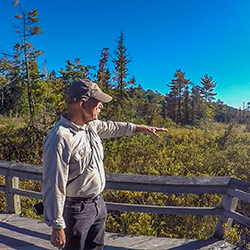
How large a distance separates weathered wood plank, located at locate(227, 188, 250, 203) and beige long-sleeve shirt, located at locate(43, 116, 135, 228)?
144cm

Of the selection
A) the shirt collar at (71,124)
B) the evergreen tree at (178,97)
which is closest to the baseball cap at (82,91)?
the shirt collar at (71,124)

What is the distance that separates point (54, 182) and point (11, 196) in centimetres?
217

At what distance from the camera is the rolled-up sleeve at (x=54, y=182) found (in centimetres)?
149

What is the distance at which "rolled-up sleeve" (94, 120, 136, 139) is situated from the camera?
6.85ft

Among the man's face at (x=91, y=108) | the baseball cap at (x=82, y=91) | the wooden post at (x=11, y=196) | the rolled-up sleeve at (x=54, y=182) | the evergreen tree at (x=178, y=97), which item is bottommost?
the wooden post at (x=11, y=196)

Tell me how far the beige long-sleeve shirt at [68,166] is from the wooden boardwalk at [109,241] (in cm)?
128

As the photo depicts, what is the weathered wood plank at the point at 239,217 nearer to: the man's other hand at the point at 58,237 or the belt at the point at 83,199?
the belt at the point at 83,199

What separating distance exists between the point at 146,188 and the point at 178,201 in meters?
1.37

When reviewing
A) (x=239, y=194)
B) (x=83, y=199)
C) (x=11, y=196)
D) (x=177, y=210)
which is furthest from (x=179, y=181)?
(x=11, y=196)

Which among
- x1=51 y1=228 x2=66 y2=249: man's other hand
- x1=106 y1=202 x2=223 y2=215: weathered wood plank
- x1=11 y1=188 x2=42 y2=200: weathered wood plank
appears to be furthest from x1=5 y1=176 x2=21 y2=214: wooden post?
x1=51 y1=228 x2=66 y2=249: man's other hand

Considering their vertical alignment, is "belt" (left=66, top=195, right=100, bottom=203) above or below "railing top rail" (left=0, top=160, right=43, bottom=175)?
above

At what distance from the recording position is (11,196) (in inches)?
131

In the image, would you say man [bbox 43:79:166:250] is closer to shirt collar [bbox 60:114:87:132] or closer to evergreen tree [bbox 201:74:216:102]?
shirt collar [bbox 60:114:87:132]

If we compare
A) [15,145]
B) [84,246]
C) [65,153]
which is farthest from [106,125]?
[15,145]
